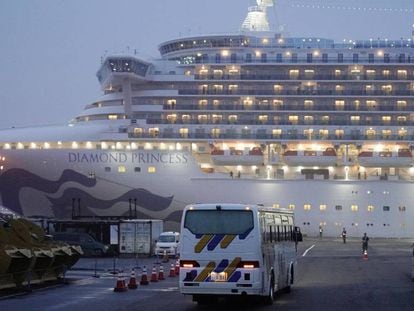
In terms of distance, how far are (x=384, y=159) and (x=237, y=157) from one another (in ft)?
28.3

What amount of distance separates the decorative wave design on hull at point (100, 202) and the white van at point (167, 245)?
1193 cm

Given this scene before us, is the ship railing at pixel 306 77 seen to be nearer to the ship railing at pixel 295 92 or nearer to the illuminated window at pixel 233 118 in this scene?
the ship railing at pixel 295 92

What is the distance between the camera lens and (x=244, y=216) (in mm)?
16250

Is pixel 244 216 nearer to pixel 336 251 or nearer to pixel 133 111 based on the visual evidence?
pixel 336 251

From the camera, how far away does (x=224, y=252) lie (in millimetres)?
15883

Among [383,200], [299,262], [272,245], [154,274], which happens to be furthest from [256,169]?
[272,245]

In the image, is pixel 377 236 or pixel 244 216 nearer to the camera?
pixel 244 216

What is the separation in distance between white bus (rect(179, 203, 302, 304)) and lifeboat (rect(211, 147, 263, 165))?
3207 centimetres

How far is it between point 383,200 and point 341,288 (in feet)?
96.2

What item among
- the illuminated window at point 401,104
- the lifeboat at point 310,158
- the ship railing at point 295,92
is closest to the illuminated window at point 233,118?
the ship railing at point 295,92

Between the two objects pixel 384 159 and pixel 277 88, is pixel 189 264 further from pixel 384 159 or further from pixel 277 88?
pixel 277 88

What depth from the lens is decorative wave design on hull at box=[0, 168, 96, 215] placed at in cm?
4772

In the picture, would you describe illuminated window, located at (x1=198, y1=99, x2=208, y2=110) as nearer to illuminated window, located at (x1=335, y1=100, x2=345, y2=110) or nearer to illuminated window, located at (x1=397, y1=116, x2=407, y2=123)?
illuminated window, located at (x1=335, y1=100, x2=345, y2=110)

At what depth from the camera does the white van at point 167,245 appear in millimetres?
34844
